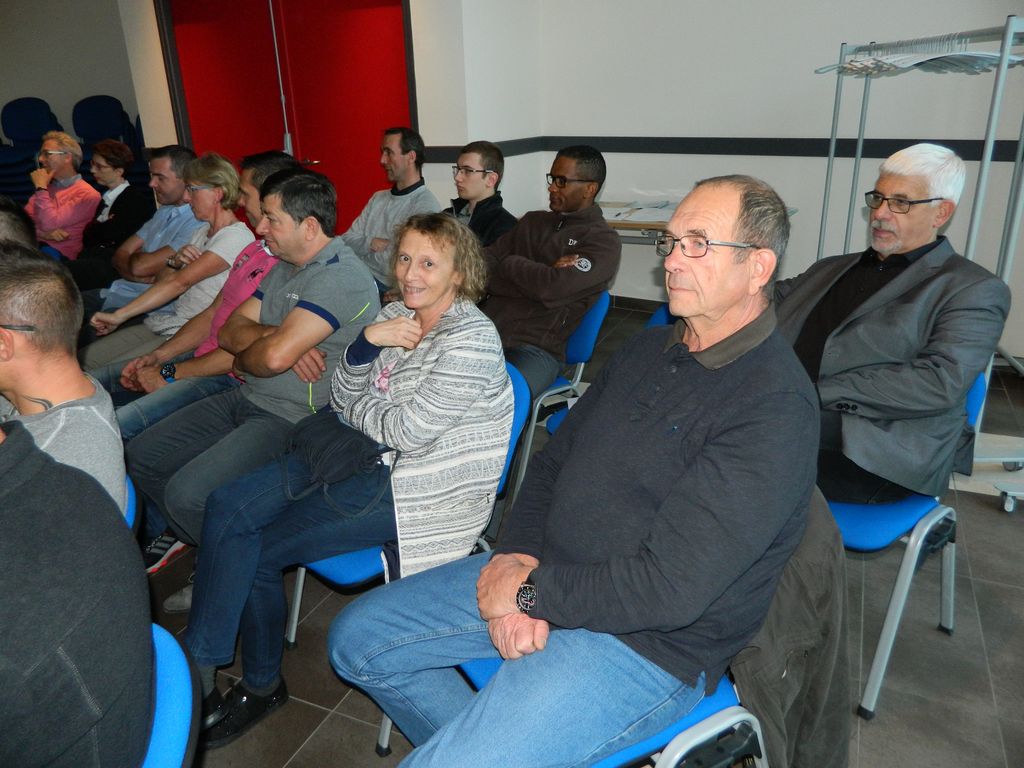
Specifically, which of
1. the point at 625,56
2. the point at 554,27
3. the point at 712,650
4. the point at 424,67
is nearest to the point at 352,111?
the point at 424,67

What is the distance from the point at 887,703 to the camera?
1916 millimetres

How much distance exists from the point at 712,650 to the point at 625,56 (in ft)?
15.2

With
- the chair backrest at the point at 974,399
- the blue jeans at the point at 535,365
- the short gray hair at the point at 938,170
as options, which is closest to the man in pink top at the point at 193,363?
the blue jeans at the point at 535,365

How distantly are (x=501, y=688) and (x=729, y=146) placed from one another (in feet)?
14.1

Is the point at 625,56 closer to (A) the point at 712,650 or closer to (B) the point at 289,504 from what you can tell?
(B) the point at 289,504

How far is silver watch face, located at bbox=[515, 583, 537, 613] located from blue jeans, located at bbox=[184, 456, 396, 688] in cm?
55

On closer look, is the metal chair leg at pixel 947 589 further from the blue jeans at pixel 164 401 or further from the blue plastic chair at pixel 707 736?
the blue jeans at pixel 164 401

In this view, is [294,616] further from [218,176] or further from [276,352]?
[218,176]

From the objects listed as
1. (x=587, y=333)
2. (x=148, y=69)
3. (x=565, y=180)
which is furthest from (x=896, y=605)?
(x=148, y=69)

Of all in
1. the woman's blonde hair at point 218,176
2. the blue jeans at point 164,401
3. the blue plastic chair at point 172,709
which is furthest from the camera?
the woman's blonde hair at point 218,176

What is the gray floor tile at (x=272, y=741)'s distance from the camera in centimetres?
177

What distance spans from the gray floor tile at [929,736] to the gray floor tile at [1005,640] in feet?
0.34

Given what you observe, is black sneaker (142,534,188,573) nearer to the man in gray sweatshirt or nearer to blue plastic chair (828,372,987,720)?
the man in gray sweatshirt

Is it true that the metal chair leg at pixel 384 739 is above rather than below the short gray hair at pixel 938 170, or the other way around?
below
